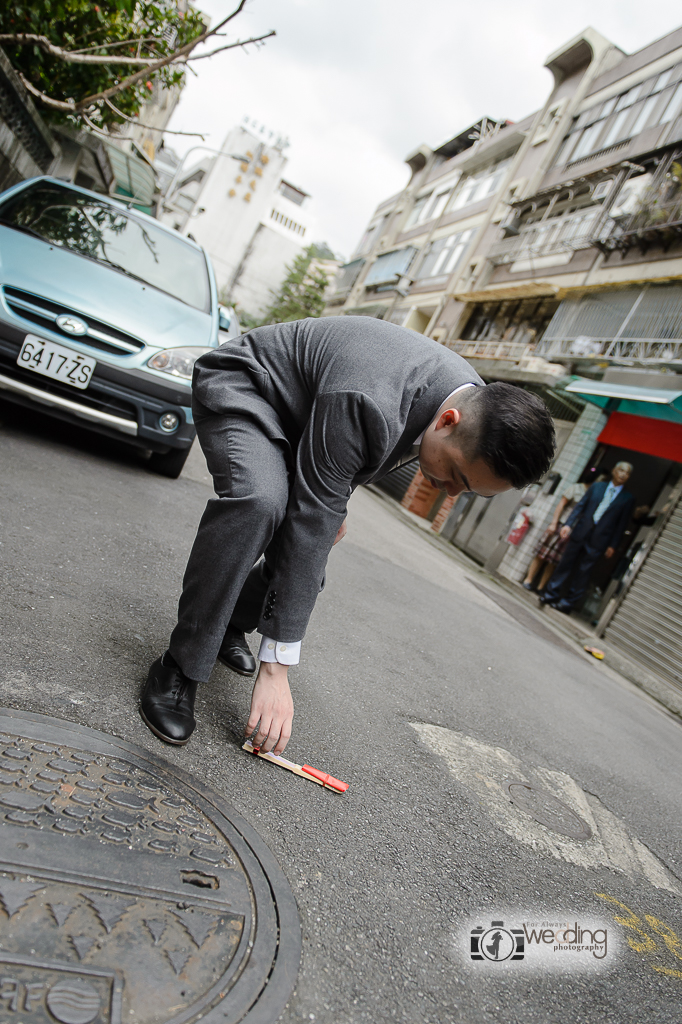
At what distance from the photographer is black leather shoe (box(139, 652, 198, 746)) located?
Result: 1.85m

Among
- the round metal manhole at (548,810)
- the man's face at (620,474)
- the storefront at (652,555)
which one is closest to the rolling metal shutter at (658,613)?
the storefront at (652,555)

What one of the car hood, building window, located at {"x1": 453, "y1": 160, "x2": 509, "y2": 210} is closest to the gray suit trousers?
the car hood

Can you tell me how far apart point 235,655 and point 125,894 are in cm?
120

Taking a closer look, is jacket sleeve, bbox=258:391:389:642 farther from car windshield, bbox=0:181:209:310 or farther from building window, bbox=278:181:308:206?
building window, bbox=278:181:308:206

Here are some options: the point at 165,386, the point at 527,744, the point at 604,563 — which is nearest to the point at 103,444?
the point at 165,386

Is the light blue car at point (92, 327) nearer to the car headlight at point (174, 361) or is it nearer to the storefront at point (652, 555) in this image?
the car headlight at point (174, 361)

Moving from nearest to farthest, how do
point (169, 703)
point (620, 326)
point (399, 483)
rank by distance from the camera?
point (169, 703) → point (620, 326) → point (399, 483)

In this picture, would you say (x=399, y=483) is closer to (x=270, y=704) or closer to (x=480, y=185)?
(x=480, y=185)

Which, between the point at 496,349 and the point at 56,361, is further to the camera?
the point at 496,349

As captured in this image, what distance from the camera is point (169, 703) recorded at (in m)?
1.90

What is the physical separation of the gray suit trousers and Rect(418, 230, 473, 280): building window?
79.6 ft

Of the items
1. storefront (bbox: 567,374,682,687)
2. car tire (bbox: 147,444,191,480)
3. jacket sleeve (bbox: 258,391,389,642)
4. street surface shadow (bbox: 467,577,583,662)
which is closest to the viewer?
jacket sleeve (bbox: 258,391,389,642)

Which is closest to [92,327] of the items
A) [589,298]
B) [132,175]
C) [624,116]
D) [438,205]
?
[132,175]

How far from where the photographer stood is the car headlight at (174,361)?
3953mm
